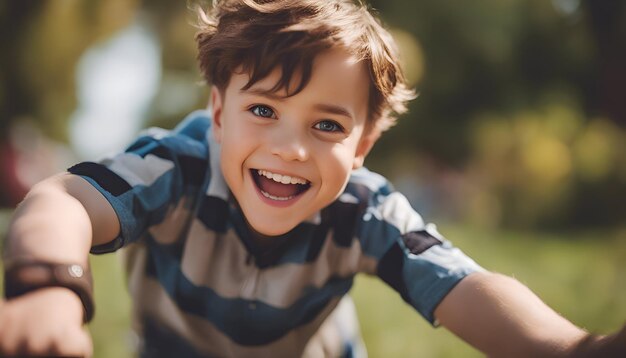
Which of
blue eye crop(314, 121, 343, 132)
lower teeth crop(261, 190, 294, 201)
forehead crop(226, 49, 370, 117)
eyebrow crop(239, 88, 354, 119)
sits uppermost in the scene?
forehead crop(226, 49, 370, 117)

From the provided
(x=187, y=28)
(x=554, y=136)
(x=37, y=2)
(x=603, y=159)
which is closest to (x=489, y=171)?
(x=554, y=136)

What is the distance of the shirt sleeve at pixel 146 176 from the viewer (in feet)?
3.53

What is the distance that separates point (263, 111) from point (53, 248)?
48cm

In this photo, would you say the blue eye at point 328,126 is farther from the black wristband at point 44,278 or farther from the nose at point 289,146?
the black wristband at point 44,278

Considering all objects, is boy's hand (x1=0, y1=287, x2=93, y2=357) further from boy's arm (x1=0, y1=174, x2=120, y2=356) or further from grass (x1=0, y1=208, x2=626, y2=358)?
grass (x1=0, y1=208, x2=626, y2=358)

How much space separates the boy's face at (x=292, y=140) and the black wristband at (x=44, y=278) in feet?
1.40

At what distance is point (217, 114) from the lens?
1.32 meters

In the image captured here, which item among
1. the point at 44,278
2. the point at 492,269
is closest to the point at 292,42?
the point at 44,278

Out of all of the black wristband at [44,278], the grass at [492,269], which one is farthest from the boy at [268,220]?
the grass at [492,269]

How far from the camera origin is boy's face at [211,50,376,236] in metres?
1.12

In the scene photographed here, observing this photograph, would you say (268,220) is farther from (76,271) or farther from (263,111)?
(76,271)

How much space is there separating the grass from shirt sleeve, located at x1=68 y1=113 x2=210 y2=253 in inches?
30.6

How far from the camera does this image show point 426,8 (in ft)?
24.5

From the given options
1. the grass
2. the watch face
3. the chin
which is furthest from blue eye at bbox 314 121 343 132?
the grass
